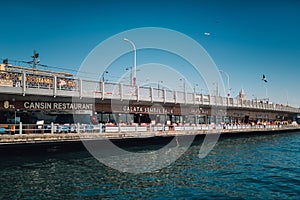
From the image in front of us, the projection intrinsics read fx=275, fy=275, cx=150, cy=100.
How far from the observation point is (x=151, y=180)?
18.1 meters

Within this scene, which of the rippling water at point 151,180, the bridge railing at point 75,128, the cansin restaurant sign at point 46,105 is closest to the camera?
the rippling water at point 151,180

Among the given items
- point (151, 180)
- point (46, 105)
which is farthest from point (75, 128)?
point (151, 180)

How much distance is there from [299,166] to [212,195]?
12.8 m

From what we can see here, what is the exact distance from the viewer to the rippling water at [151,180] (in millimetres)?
14961

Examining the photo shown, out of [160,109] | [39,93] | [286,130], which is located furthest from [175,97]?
[286,130]

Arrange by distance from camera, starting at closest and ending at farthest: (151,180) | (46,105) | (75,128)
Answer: (151,180)
(75,128)
(46,105)

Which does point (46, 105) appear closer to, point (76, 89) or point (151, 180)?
point (76, 89)

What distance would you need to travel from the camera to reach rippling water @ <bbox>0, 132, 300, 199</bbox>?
49.1 ft

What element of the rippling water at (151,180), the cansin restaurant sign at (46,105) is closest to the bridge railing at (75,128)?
the cansin restaurant sign at (46,105)

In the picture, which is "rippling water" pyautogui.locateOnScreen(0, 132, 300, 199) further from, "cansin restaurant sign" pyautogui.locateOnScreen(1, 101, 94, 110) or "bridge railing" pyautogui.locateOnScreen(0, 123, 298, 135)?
"cansin restaurant sign" pyautogui.locateOnScreen(1, 101, 94, 110)

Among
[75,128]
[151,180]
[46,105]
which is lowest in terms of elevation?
[151,180]

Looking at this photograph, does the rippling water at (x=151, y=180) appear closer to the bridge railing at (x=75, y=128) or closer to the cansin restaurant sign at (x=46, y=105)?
the bridge railing at (x=75, y=128)

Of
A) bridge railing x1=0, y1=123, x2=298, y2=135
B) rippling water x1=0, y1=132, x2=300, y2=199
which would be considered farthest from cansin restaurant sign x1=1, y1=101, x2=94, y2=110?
rippling water x1=0, y1=132, x2=300, y2=199

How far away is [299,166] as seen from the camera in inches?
926
